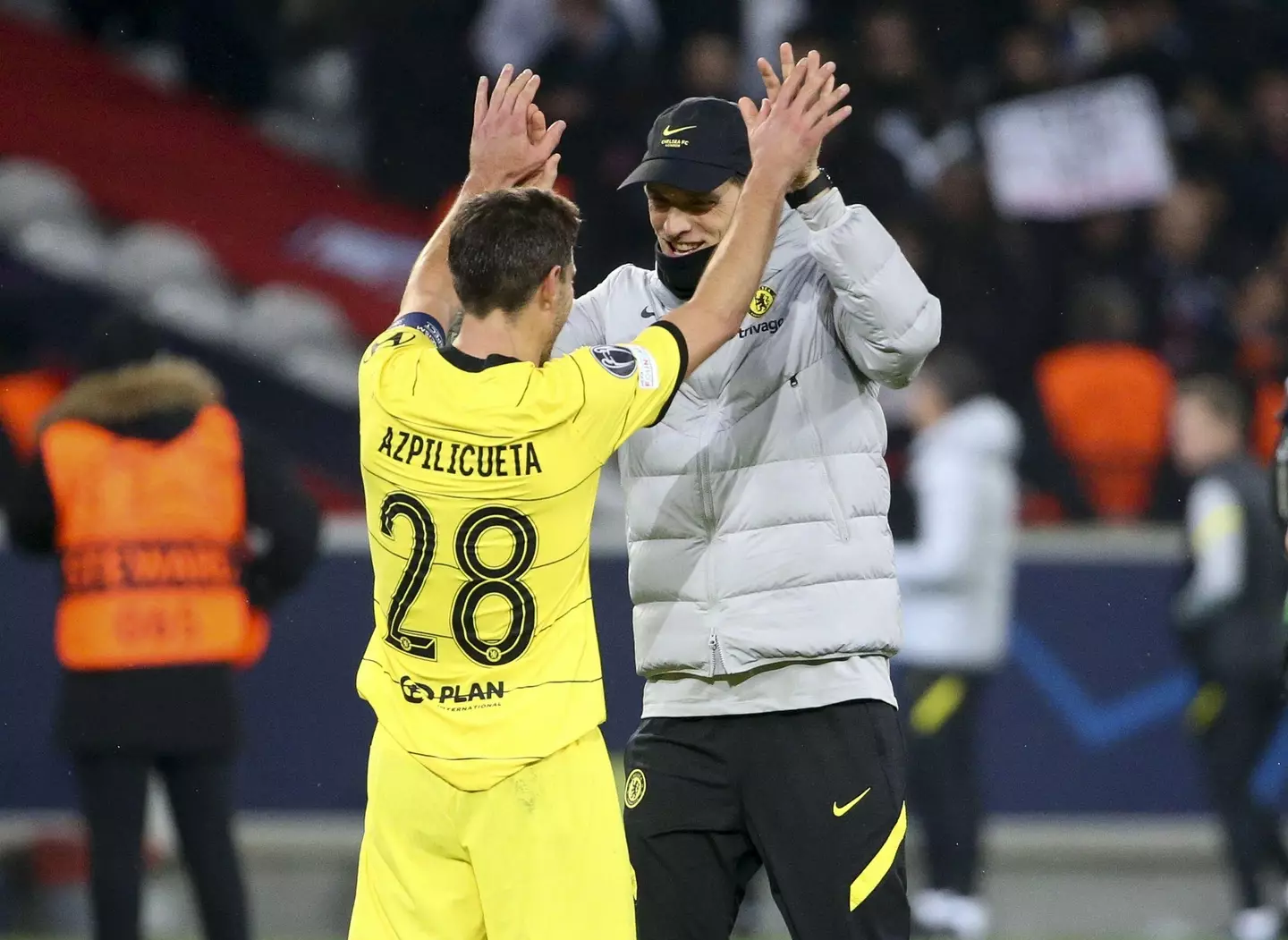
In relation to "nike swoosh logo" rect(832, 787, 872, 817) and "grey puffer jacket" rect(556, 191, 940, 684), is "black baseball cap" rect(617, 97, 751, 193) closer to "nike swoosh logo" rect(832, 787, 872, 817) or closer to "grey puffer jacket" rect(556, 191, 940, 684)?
"grey puffer jacket" rect(556, 191, 940, 684)

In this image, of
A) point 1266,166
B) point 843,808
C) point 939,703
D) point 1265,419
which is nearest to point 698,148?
point 843,808

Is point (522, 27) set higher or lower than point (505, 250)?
higher

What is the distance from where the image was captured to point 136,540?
5.87 metres

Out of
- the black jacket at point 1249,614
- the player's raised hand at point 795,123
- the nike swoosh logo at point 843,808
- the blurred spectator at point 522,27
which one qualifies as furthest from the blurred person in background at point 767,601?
the blurred spectator at point 522,27

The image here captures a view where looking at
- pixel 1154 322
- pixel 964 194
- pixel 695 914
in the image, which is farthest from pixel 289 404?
pixel 695 914

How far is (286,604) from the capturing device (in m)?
7.81

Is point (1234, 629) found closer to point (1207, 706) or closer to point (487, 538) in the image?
point (1207, 706)

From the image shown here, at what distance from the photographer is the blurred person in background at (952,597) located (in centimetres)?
754

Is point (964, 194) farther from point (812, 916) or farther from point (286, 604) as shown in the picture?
point (812, 916)

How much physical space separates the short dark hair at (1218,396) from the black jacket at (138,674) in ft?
11.6

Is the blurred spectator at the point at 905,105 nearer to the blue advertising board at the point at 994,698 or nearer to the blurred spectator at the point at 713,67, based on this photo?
the blurred spectator at the point at 713,67

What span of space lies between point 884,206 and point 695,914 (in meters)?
6.42

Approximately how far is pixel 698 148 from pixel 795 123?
0.28 meters

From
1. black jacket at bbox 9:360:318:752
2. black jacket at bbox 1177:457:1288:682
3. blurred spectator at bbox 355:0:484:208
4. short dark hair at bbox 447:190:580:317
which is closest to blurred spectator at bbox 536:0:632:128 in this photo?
blurred spectator at bbox 355:0:484:208
